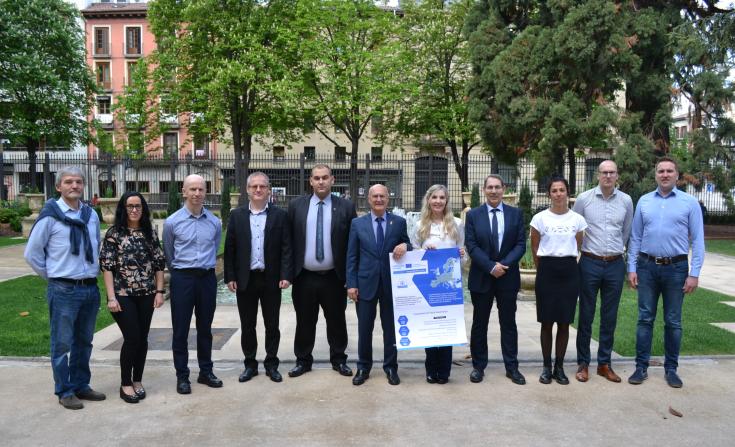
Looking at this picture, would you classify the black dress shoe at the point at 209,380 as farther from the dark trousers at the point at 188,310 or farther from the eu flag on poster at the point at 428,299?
the eu flag on poster at the point at 428,299

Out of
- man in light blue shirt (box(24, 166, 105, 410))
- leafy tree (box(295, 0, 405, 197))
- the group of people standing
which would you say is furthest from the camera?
leafy tree (box(295, 0, 405, 197))

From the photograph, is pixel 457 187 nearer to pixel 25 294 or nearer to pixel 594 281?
pixel 25 294

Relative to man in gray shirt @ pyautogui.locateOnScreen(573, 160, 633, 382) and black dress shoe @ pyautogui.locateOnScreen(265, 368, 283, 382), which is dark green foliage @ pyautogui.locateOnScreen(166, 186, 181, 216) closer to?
black dress shoe @ pyautogui.locateOnScreen(265, 368, 283, 382)

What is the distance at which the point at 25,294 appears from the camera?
390 inches

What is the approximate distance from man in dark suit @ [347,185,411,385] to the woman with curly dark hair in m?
1.73

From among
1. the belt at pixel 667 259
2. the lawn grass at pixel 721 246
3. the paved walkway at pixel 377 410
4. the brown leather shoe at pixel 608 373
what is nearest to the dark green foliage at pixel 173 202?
the paved walkway at pixel 377 410

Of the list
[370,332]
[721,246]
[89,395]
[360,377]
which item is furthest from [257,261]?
[721,246]

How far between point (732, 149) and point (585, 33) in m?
7.18

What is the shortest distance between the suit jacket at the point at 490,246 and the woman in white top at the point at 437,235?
0.44ft

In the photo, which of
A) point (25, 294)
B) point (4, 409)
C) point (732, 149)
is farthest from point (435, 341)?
point (732, 149)

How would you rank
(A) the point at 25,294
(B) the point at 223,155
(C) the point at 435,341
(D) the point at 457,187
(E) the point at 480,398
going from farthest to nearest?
(B) the point at 223,155, (D) the point at 457,187, (A) the point at 25,294, (C) the point at 435,341, (E) the point at 480,398

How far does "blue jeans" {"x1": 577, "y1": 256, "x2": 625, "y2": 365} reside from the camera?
558 centimetres

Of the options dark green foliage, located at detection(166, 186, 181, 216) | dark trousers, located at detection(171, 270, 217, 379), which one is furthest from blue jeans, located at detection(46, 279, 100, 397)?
dark green foliage, located at detection(166, 186, 181, 216)

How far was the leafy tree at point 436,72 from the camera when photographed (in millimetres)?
31016
